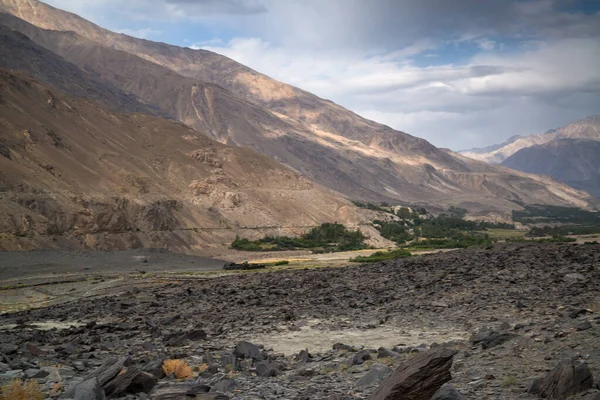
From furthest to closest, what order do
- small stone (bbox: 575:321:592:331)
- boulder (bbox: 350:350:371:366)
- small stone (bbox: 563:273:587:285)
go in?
small stone (bbox: 563:273:587:285) → boulder (bbox: 350:350:371:366) → small stone (bbox: 575:321:592:331)

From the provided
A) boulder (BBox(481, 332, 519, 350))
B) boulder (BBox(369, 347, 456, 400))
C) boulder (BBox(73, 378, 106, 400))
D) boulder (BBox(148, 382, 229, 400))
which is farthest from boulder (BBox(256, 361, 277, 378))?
boulder (BBox(481, 332, 519, 350))

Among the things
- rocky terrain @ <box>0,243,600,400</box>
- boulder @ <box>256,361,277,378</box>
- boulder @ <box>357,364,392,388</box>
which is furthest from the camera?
boulder @ <box>256,361,277,378</box>

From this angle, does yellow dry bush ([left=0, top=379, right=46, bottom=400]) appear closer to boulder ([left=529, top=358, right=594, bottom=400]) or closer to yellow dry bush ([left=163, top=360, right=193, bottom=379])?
yellow dry bush ([left=163, top=360, right=193, bottom=379])

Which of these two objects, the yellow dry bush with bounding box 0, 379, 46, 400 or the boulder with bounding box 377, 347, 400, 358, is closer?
the yellow dry bush with bounding box 0, 379, 46, 400

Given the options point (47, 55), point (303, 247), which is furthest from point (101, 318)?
point (47, 55)

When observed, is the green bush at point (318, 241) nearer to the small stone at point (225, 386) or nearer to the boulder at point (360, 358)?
the boulder at point (360, 358)

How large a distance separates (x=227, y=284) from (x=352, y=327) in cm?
1462

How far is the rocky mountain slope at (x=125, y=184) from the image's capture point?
5909cm


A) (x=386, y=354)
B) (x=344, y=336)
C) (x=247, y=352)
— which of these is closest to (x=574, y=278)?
(x=344, y=336)

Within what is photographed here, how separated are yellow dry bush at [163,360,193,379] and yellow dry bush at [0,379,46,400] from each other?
231cm

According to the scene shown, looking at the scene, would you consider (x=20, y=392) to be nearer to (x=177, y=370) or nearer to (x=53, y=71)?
(x=177, y=370)

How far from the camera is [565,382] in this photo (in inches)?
323

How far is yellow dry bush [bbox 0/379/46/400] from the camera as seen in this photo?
830 cm

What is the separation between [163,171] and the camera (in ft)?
295
